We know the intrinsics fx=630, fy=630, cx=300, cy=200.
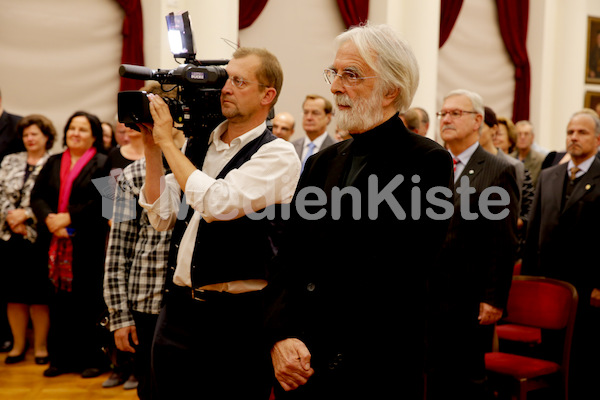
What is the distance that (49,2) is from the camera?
6.21 meters

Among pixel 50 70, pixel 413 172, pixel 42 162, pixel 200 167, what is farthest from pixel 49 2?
pixel 413 172

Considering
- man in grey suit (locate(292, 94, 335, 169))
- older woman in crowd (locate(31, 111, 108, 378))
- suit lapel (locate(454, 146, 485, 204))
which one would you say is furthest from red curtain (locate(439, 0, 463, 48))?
suit lapel (locate(454, 146, 485, 204))

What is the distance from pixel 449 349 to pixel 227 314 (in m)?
1.51

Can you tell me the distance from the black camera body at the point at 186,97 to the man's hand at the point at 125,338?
3.21 feet

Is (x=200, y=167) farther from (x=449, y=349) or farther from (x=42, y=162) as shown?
(x=42, y=162)

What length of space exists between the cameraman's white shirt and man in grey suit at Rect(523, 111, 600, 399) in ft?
8.06

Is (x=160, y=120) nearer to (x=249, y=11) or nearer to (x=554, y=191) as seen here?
(x=554, y=191)

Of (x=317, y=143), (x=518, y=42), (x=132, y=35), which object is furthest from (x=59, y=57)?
(x=518, y=42)

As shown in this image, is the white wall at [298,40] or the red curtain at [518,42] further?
the red curtain at [518,42]

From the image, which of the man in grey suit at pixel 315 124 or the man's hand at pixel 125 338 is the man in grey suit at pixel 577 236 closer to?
the man in grey suit at pixel 315 124

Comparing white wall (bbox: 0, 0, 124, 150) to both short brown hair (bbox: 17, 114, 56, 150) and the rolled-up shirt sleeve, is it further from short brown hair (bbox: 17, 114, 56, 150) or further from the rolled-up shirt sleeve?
the rolled-up shirt sleeve

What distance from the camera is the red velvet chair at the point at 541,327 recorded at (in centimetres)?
316

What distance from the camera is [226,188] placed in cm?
194

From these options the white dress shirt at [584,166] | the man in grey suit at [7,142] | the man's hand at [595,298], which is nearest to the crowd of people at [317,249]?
the man's hand at [595,298]
